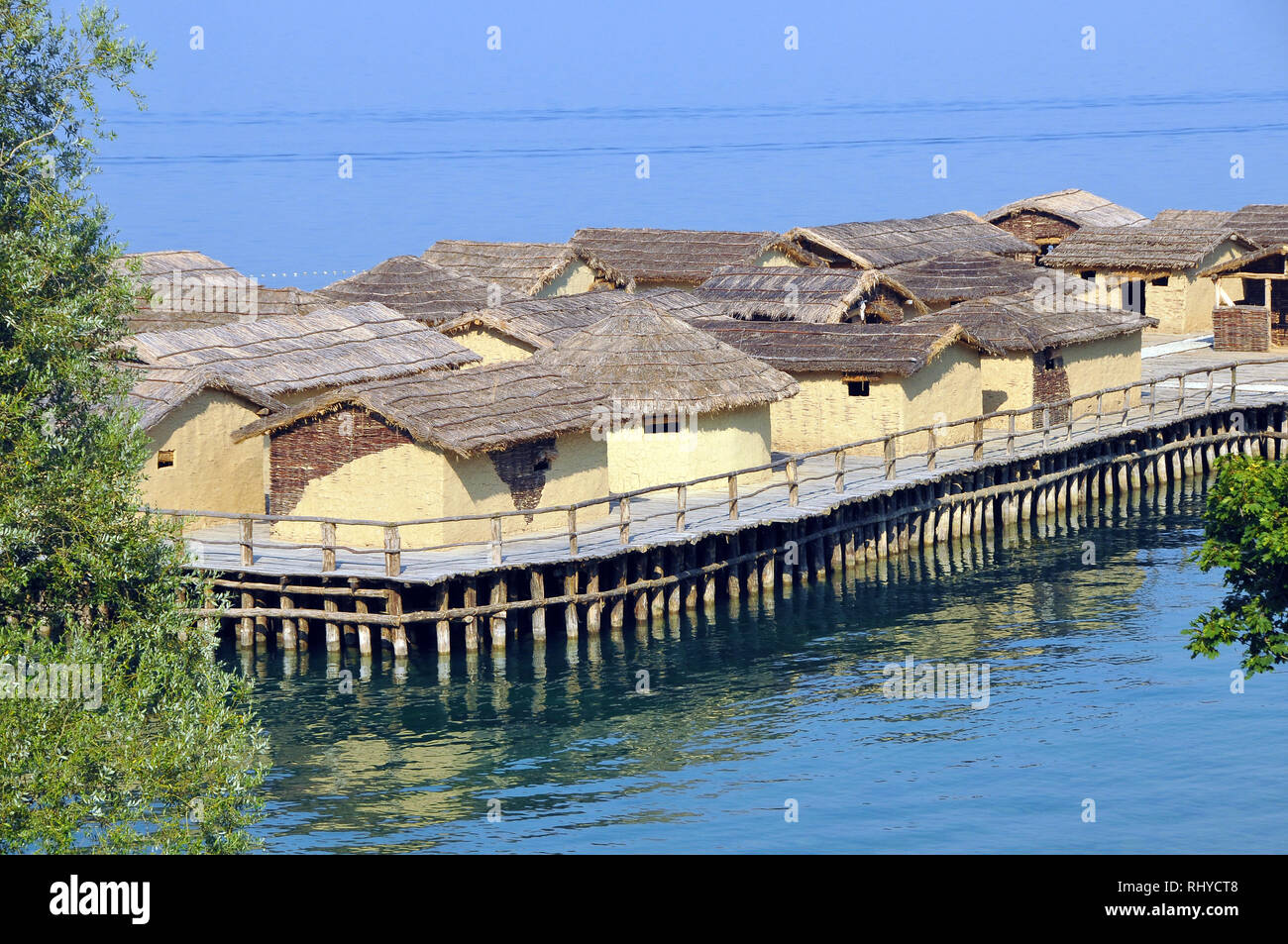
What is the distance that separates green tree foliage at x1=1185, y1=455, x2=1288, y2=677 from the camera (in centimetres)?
2191

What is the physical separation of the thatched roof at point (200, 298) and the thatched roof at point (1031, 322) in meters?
19.6

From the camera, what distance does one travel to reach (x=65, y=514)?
2058cm

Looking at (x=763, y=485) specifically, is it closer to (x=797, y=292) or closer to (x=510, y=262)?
(x=797, y=292)

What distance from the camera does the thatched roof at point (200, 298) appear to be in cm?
5216

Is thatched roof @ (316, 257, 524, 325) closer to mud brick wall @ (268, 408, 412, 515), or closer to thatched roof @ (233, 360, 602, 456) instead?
thatched roof @ (233, 360, 602, 456)

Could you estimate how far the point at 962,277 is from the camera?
58938mm

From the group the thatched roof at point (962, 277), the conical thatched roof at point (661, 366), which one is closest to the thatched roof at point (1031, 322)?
the thatched roof at point (962, 277)

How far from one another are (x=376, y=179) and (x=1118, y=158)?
72.8 metres

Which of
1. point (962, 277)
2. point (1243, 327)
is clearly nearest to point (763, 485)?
point (962, 277)

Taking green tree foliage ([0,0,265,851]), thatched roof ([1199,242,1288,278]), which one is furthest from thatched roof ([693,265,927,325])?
green tree foliage ([0,0,265,851])

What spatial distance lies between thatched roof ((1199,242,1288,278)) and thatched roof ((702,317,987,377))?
2107 cm

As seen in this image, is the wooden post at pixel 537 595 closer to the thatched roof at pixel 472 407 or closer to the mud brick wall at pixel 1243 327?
the thatched roof at pixel 472 407

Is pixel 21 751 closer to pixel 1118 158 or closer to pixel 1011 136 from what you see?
pixel 1118 158

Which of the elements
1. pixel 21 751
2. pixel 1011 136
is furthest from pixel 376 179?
pixel 21 751
